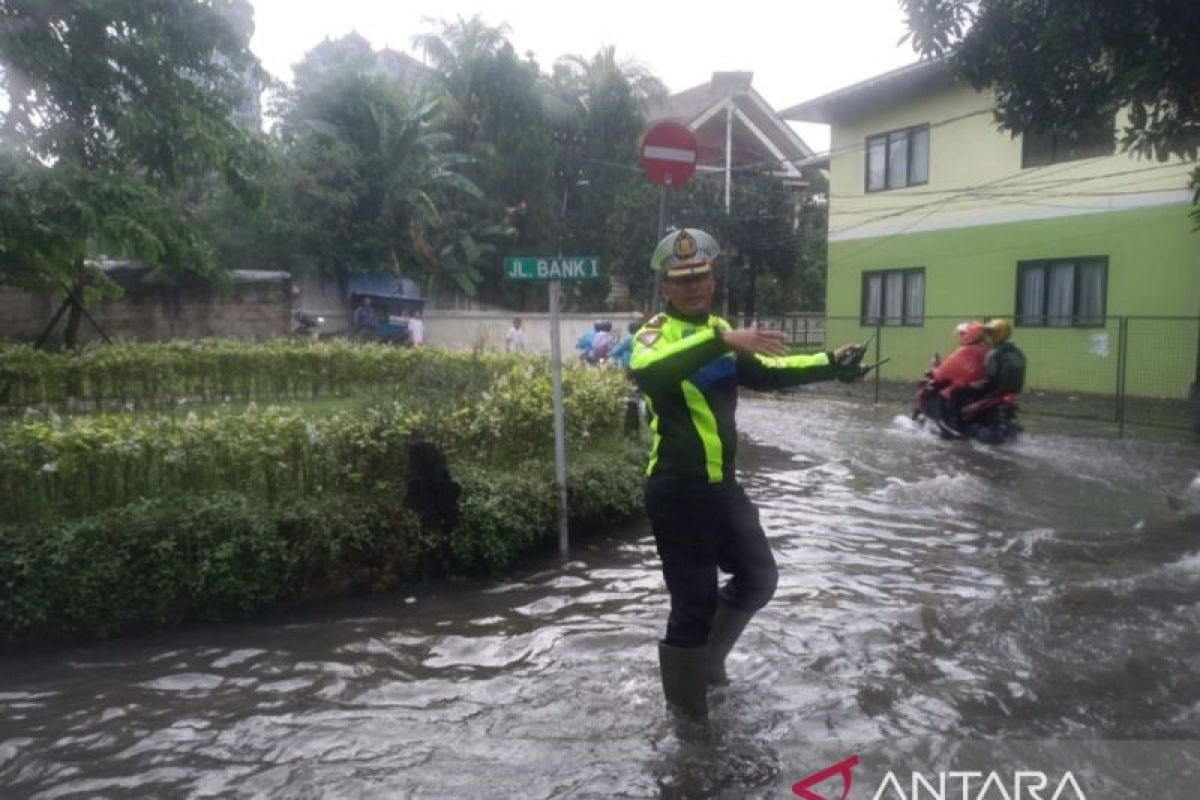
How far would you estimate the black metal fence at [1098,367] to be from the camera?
15891mm

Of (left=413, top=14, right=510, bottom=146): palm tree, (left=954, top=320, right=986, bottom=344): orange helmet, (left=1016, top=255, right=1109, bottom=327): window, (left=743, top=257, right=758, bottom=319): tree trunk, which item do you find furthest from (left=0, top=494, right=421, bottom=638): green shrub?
(left=413, top=14, right=510, bottom=146): palm tree

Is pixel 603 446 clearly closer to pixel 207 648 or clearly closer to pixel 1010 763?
pixel 207 648

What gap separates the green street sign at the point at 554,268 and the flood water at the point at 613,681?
1956mm

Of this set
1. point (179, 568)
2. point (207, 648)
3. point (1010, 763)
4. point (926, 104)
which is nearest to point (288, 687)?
point (207, 648)

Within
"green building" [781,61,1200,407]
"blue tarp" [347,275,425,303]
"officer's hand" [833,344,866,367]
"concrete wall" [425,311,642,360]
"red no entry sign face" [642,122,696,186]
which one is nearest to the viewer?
"officer's hand" [833,344,866,367]

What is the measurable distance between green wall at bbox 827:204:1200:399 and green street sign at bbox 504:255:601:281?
37.2 feet

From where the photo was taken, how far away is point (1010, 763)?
386 cm

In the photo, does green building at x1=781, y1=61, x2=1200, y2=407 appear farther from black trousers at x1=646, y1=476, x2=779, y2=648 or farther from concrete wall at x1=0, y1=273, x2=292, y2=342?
black trousers at x1=646, y1=476, x2=779, y2=648

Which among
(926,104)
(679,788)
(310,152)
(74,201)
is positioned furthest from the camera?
(310,152)

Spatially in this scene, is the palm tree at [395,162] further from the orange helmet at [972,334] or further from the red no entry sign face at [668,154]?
the red no entry sign face at [668,154]

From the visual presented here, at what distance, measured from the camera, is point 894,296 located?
23.6 meters

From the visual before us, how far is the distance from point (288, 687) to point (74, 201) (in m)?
6.45

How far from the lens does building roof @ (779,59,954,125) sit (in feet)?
70.1

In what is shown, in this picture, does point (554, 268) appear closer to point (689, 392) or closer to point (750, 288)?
point (689, 392)
